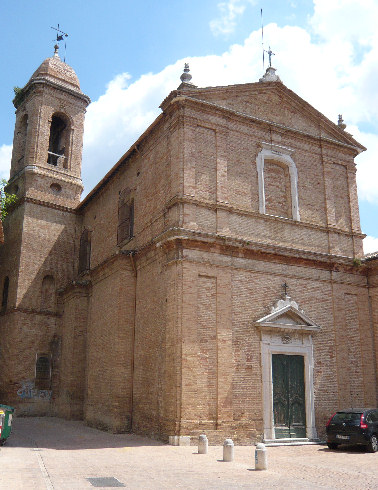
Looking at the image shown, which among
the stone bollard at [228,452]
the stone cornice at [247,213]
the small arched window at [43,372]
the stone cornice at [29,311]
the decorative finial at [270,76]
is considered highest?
the decorative finial at [270,76]

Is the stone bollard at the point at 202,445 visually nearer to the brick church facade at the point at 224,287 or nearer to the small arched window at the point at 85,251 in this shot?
the brick church facade at the point at 224,287

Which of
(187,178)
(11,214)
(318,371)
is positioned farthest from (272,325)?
(11,214)

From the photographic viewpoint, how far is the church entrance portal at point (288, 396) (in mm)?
14344

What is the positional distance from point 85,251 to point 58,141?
7.34m

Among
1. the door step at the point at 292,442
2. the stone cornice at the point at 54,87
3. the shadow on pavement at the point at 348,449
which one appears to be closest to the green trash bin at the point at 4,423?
the door step at the point at 292,442

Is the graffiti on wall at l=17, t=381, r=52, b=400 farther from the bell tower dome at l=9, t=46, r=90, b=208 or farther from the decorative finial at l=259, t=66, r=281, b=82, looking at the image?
the decorative finial at l=259, t=66, r=281, b=82

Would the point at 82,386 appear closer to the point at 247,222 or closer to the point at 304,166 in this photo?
the point at 247,222

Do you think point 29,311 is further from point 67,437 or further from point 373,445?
point 373,445

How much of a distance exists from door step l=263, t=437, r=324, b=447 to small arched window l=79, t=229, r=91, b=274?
39.1 feet

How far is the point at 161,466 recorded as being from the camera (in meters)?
9.70

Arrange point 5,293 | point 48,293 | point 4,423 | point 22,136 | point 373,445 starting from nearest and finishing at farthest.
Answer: point 4,423, point 373,445, point 48,293, point 5,293, point 22,136

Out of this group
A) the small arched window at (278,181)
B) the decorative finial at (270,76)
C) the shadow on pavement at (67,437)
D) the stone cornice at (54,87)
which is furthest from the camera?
the stone cornice at (54,87)

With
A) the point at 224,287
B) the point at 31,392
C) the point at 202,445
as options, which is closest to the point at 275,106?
the point at 224,287

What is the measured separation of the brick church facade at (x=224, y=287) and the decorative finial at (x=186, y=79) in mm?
41
